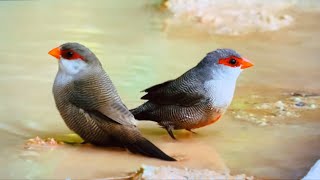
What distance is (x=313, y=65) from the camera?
21.3ft

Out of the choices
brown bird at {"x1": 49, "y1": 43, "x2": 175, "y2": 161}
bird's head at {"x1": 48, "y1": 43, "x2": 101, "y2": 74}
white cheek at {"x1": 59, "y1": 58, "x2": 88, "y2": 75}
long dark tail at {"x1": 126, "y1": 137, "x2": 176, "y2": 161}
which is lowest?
long dark tail at {"x1": 126, "y1": 137, "x2": 176, "y2": 161}

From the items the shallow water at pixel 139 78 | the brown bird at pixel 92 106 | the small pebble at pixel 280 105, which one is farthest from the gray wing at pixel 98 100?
the small pebble at pixel 280 105

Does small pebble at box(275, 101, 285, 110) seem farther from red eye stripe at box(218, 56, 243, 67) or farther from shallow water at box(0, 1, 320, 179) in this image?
red eye stripe at box(218, 56, 243, 67)

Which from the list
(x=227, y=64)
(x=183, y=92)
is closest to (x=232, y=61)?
(x=227, y=64)

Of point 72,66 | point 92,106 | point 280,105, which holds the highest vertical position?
point 280,105

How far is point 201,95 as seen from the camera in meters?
4.40

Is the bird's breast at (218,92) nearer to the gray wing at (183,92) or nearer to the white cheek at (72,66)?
the gray wing at (183,92)

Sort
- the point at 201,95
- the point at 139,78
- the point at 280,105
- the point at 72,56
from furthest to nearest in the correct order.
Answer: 1. the point at 139,78
2. the point at 280,105
3. the point at 201,95
4. the point at 72,56

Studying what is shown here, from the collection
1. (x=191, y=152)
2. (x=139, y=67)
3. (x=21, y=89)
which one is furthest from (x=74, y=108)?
(x=139, y=67)

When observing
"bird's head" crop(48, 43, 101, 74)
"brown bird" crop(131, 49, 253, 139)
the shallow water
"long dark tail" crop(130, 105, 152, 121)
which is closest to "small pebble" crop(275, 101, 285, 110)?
the shallow water

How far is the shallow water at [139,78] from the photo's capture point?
410 centimetres

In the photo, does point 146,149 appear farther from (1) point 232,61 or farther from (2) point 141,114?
(1) point 232,61

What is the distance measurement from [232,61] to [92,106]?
866mm

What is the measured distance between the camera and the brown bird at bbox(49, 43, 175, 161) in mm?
4129
